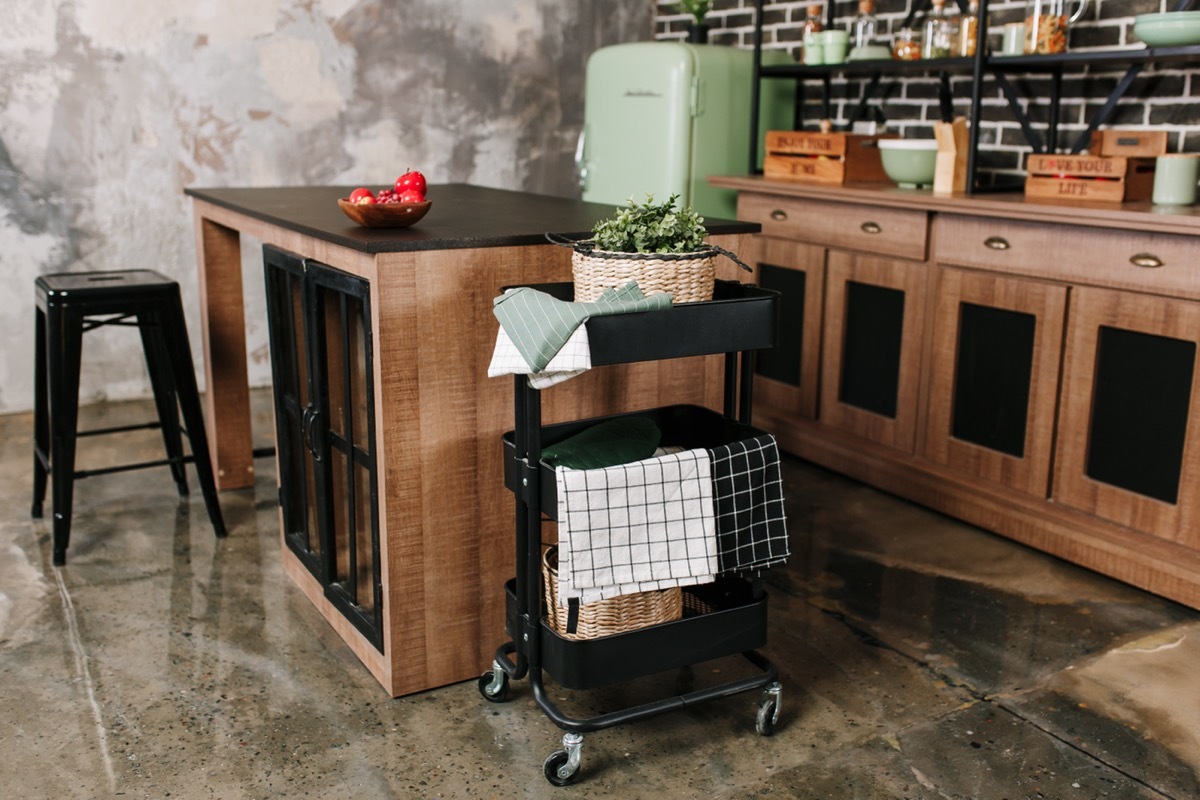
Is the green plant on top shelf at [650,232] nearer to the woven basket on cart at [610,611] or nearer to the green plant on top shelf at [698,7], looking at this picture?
the woven basket on cart at [610,611]

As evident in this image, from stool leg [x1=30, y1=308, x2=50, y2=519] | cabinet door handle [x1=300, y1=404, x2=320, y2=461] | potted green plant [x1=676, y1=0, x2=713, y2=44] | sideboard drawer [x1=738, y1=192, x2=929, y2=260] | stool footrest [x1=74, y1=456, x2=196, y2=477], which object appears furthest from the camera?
potted green plant [x1=676, y1=0, x2=713, y2=44]

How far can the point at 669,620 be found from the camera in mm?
2287

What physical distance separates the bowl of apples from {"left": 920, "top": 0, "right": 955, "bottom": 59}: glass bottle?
7.56 feet

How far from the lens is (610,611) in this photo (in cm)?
221

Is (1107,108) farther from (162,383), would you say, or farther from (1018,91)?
(162,383)

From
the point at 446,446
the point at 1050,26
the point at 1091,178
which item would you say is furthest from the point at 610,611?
the point at 1050,26

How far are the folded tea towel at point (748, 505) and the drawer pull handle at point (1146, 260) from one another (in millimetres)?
1440

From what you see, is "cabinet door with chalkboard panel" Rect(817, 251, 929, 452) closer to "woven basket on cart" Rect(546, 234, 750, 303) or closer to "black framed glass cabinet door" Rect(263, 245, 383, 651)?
"woven basket on cart" Rect(546, 234, 750, 303)

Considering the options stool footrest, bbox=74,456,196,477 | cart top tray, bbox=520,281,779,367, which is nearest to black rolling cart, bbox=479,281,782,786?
cart top tray, bbox=520,281,779,367

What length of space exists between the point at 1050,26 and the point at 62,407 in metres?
3.23

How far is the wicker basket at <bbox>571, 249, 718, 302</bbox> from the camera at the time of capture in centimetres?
211

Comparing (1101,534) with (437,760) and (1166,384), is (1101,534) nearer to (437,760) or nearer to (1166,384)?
(1166,384)

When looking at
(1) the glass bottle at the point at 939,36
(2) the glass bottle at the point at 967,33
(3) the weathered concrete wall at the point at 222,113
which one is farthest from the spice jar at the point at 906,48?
(3) the weathered concrete wall at the point at 222,113

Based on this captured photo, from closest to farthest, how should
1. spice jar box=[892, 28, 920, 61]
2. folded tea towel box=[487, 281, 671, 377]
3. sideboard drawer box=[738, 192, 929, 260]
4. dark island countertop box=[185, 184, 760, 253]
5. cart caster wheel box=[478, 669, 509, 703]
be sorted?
folded tea towel box=[487, 281, 671, 377]
dark island countertop box=[185, 184, 760, 253]
cart caster wheel box=[478, 669, 509, 703]
sideboard drawer box=[738, 192, 929, 260]
spice jar box=[892, 28, 920, 61]
